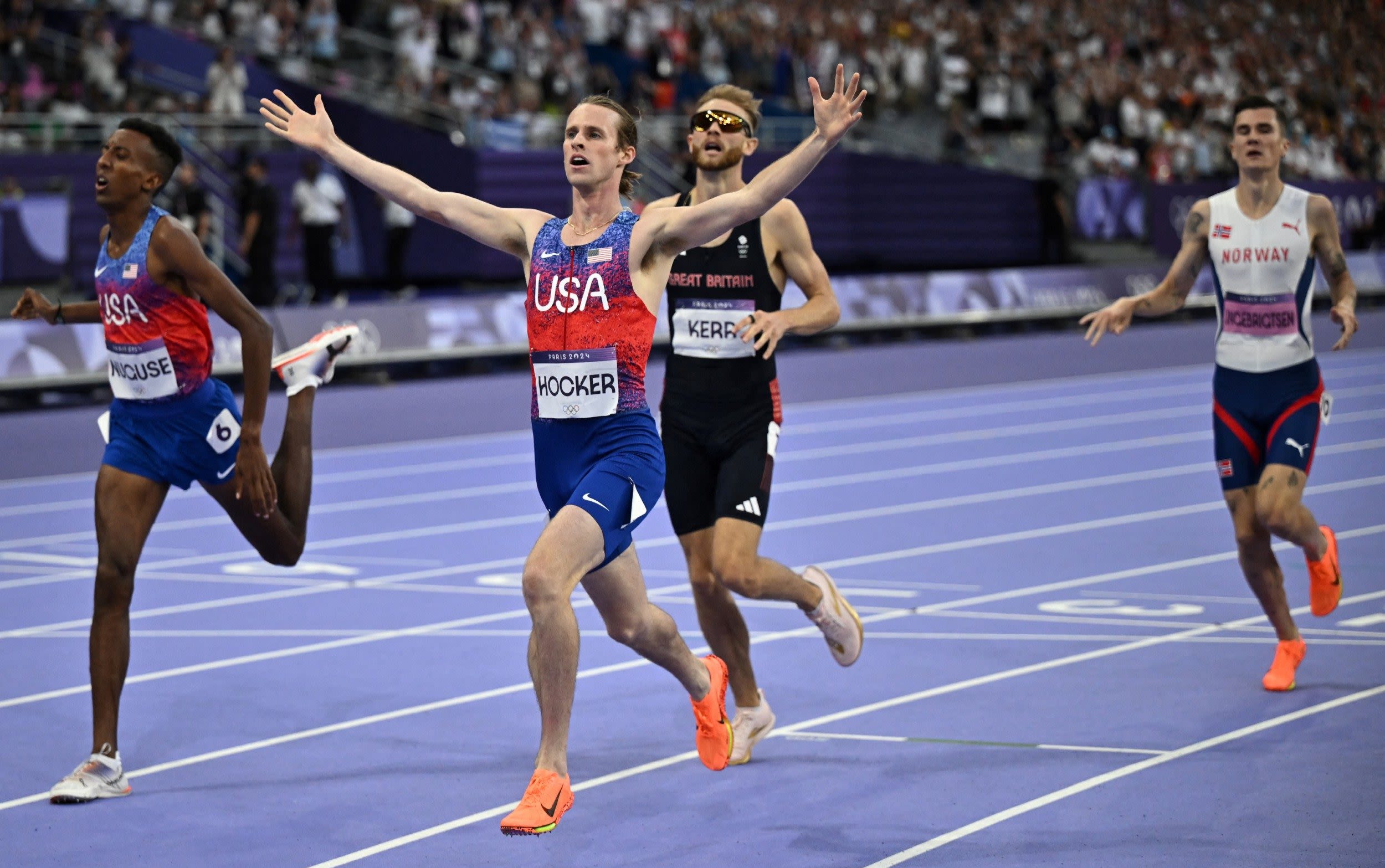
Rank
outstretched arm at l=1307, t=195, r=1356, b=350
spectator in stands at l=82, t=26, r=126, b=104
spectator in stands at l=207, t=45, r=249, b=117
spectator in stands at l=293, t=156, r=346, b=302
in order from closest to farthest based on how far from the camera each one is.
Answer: outstretched arm at l=1307, t=195, r=1356, b=350 → spectator in stands at l=293, t=156, r=346, b=302 → spectator in stands at l=82, t=26, r=126, b=104 → spectator in stands at l=207, t=45, r=249, b=117

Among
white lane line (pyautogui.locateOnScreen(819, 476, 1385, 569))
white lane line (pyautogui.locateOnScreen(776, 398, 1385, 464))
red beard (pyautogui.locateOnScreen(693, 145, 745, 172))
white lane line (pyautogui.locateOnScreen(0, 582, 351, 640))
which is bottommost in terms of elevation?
white lane line (pyautogui.locateOnScreen(819, 476, 1385, 569))

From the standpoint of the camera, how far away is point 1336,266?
7527 millimetres

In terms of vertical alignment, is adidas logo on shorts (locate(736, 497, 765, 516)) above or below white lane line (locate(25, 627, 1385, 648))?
above

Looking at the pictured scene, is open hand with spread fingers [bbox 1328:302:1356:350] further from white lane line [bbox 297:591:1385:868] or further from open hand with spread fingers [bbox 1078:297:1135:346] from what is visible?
white lane line [bbox 297:591:1385:868]

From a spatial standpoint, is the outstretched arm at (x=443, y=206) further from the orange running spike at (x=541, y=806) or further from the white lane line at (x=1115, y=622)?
the white lane line at (x=1115, y=622)

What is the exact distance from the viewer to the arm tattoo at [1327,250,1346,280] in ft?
24.6

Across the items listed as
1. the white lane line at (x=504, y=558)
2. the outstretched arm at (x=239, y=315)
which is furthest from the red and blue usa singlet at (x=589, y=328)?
the white lane line at (x=504, y=558)

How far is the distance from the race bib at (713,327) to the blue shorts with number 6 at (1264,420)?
7.27ft

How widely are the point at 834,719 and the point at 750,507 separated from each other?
3.28 feet

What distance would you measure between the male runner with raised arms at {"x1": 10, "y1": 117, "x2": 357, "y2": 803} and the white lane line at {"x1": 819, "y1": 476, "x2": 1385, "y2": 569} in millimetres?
4495

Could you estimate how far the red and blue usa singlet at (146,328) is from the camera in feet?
20.4

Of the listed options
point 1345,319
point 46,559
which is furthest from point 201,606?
point 1345,319

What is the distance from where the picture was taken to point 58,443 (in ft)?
49.8

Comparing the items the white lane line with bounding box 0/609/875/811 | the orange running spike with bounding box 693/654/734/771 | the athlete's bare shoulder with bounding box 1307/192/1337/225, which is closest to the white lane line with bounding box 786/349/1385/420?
the white lane line with bounding box 0/609/875/811
